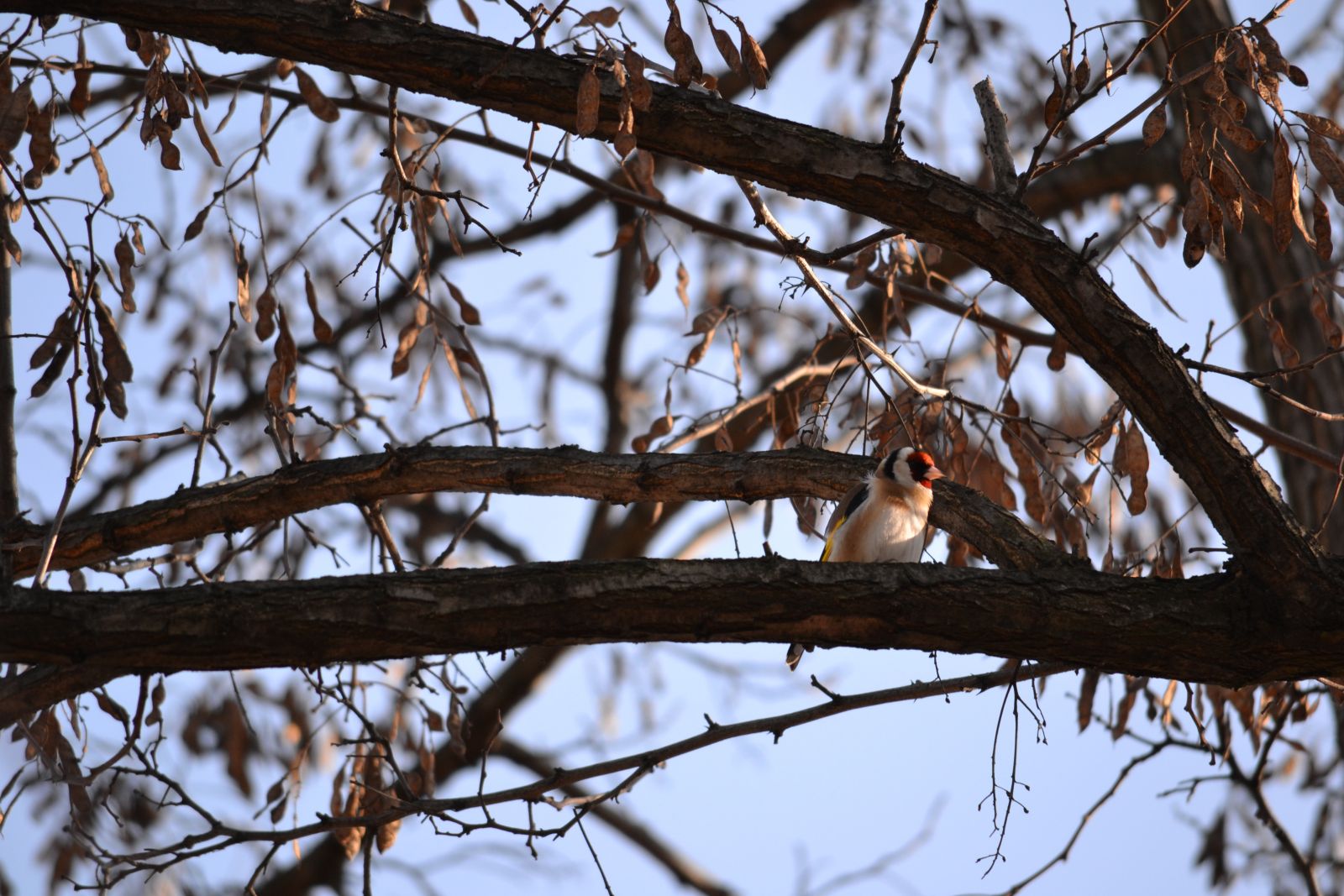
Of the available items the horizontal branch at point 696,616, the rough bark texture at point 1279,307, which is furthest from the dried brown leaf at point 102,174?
the rough bark texture at point 1279,307

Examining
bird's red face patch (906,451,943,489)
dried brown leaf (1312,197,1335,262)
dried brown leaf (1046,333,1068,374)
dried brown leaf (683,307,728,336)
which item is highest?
dried brown leaf (683,307,728,336)

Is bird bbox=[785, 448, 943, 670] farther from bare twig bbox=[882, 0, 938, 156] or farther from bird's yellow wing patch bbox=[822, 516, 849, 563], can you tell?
bare twig bbox=[882, 0, 938, 156]

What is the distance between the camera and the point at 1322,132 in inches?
102

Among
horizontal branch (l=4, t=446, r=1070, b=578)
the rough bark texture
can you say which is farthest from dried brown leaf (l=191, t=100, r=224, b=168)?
the rough bark texture

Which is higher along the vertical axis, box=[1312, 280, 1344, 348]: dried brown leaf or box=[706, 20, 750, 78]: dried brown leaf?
box=[706, 20, 750, 78]: dried brown leaf

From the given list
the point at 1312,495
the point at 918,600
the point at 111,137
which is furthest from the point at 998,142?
the point at 1312,495

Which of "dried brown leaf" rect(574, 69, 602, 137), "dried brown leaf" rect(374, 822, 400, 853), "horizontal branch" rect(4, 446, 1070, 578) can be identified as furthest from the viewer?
"dried brown leaf" rect(374, 822, 400, 853)

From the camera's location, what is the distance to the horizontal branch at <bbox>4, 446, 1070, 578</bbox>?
3.04 metres

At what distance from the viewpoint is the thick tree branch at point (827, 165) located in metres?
2.57

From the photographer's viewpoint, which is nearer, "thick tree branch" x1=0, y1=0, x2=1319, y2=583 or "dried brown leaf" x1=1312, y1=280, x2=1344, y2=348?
"thick tree branch" x1=0, y1=0, x2=1319, y2=583

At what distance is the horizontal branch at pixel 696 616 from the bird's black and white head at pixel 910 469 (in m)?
1.01

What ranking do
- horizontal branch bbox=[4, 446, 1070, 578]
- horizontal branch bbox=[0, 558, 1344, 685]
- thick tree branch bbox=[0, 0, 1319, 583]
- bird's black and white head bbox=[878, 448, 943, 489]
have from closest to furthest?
1. horizontal branch bbox=[0, 558, 1344, 685]
2. thick tree branch bbox=[0, 0, 1319, 583]
3. horizontal branch bbox=[4, 446, 1070, 578]
4. bird's black and white head bbox=[878, 448, 943, 489]

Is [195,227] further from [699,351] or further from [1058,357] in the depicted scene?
[1058,357]

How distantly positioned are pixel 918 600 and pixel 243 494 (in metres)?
1.63
